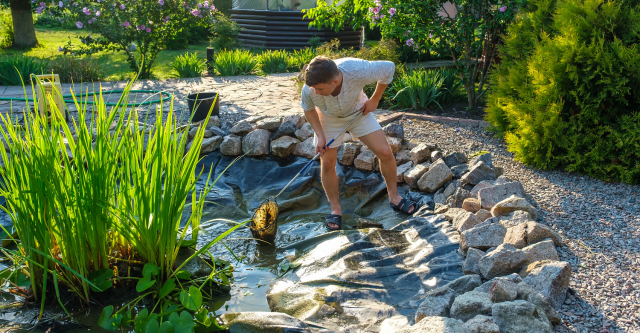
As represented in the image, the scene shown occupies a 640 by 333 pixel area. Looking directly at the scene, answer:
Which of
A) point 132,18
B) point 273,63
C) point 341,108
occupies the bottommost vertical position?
point 341,108

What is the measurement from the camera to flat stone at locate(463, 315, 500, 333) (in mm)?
1812

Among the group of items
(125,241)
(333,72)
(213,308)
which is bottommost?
(213,308)

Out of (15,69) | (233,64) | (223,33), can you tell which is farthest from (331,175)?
(223,33)

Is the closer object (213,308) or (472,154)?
(213,308)

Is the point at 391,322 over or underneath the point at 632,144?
underneath

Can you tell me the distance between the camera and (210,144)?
4.76 metres

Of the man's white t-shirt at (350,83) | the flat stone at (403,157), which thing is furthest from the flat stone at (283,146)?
the man's white t-shirt at (350,83)

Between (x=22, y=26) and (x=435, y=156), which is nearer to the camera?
(x=435, y=156)

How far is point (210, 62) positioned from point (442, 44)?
480 centimetres

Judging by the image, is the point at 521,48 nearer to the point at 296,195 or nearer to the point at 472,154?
the point at 472,154

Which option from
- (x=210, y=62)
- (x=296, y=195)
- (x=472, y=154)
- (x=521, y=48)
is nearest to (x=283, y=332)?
(x=296, y=195)

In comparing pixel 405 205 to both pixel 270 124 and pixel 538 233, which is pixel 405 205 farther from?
pixel 270 124

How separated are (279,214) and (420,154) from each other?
130 centimetres

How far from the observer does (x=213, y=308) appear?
2506 mm
